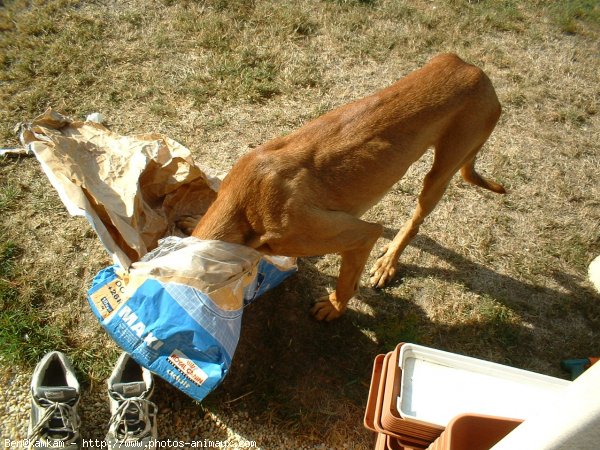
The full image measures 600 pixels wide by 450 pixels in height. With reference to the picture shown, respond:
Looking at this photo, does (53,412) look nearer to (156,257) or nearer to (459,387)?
(156,257)

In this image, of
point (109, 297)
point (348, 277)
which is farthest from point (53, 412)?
point (348, 277)

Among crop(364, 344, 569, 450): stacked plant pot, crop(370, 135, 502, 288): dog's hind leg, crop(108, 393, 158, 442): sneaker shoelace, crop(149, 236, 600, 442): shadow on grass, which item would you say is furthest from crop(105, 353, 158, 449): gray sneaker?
crop(370, 135, 502, 288): dog's hind leg

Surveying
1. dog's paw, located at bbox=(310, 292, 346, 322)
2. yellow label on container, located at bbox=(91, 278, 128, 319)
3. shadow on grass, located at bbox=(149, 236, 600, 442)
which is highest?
yellow label on container, located at bbox=(91, 278, 128, 319)

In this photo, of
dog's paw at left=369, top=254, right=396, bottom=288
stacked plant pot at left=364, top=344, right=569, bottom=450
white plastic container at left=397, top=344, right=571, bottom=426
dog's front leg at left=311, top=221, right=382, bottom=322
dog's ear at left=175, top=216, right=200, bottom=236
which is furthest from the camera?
dog's paw at left=369, top=254, right=396, bottom=288

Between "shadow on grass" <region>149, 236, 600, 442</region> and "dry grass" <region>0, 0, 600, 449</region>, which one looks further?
"dry grass" <region>0, 0, 600, 449</region>

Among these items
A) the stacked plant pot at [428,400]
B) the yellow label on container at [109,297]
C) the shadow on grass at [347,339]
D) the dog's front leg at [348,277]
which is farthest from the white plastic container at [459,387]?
the yellow label on container at [109,297]

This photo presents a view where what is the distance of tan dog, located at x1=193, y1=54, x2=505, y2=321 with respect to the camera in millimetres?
2586

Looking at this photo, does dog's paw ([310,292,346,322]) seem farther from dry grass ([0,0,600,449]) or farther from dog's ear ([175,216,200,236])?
dog's ear ([175,216,200,236])

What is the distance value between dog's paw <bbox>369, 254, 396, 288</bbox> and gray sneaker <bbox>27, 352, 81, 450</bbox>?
2162 mm

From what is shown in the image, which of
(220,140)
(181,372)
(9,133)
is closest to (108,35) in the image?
(9,133)

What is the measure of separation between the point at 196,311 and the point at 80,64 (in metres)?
3.51

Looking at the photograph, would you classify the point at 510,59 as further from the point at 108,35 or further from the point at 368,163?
the point at 108,35

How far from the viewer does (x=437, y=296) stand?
354 cm

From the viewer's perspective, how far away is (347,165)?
2740mm
